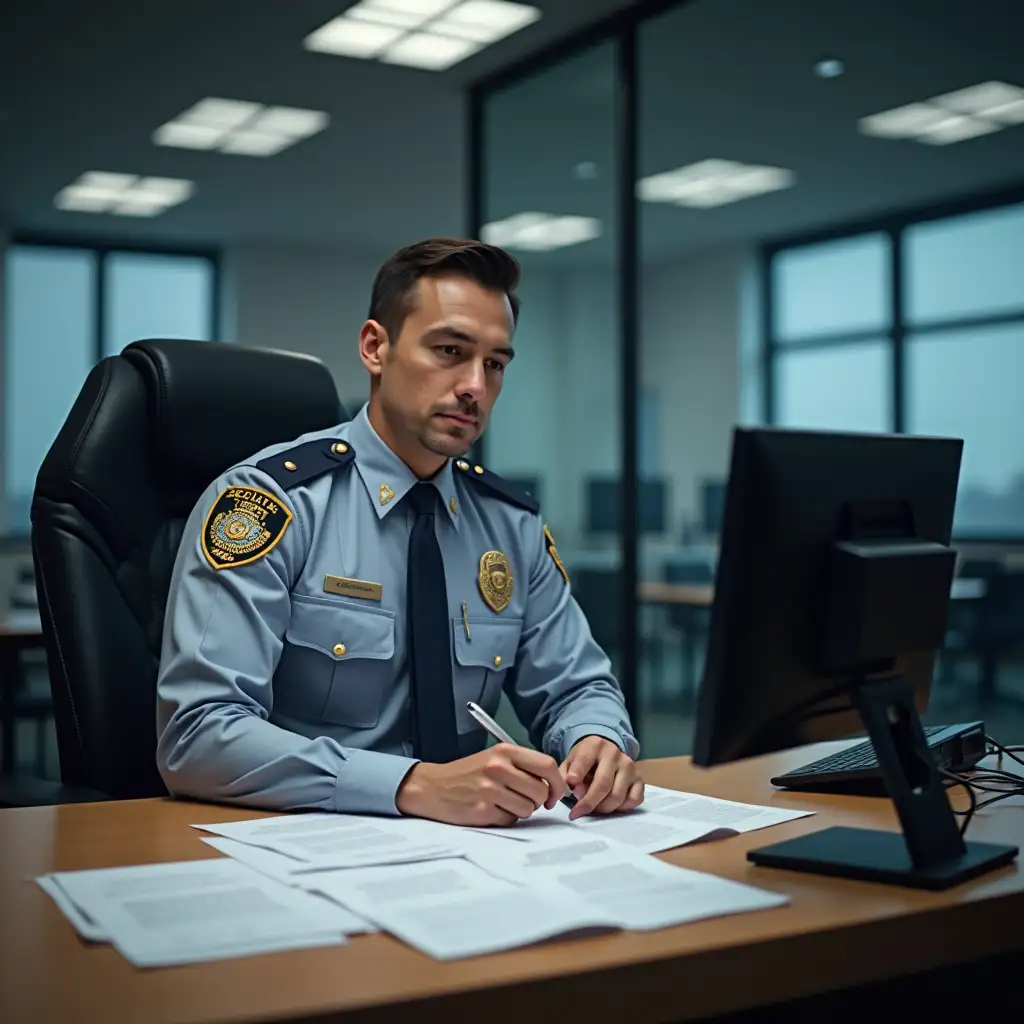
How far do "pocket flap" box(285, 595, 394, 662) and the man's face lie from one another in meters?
0.23

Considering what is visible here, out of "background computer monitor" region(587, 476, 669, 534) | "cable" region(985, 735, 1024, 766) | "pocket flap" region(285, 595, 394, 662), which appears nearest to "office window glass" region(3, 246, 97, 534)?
"background computer monitor" region(587, 476, 669, 534)

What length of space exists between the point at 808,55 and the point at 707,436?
4115mm

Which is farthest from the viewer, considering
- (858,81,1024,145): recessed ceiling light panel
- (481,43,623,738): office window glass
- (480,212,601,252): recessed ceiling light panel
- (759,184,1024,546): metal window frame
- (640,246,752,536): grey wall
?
(640,246,752,536): grey wall

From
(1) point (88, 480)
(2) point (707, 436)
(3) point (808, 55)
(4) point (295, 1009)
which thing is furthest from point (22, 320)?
(4) point (295, 1009)

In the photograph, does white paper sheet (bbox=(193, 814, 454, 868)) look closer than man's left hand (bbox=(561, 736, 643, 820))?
Yes

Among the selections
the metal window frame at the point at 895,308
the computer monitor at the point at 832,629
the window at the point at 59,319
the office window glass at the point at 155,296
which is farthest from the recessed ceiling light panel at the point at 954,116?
the office window glass at the point at 155,296

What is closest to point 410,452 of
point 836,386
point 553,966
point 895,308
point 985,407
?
point 553,966

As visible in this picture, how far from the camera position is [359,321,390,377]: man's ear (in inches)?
65.4

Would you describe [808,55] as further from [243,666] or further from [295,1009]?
[295,1009]

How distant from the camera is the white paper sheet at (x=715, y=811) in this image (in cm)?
119

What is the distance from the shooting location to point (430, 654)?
1.53m

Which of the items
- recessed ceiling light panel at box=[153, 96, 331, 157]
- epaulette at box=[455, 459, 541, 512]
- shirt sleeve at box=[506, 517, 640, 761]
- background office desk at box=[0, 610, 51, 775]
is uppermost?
recessed ceiling light panel at box=[153, 96, 331, 157]

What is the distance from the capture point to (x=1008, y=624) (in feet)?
16.4

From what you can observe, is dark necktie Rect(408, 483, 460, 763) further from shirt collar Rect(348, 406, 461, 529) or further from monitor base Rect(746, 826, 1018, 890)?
monitor base Rect(746, 826, 1018, 890)
